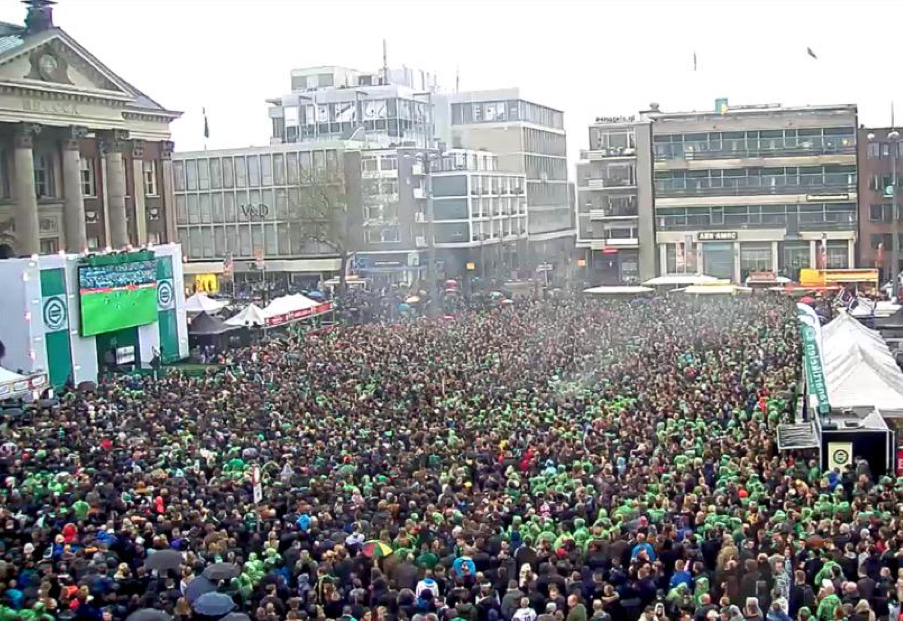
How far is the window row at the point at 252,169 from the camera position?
80.8m

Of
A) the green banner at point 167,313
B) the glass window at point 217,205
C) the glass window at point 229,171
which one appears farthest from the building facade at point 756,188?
the green banner at point 167,313

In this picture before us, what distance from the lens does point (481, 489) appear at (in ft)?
60.6

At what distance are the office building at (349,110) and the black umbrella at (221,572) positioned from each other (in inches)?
2955

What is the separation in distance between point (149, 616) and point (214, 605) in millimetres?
685

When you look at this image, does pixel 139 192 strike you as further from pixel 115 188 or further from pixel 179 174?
pixel 179 174

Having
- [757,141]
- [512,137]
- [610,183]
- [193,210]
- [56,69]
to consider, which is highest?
[56,69]

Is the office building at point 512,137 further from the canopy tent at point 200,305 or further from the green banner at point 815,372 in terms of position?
the green banner at point 815,372

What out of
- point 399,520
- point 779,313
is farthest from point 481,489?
point 779,313

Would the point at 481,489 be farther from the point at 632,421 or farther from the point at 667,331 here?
the point at 667,331

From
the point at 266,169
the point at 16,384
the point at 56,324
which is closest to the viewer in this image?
the point at 16,384

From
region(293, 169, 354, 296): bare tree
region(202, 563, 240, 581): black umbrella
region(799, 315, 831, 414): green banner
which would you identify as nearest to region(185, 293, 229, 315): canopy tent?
region(293, 169, 354, 296): bare tree

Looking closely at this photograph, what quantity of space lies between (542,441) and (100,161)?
38371mm

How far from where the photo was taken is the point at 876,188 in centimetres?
6688

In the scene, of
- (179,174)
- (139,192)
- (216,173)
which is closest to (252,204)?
(216,173)
